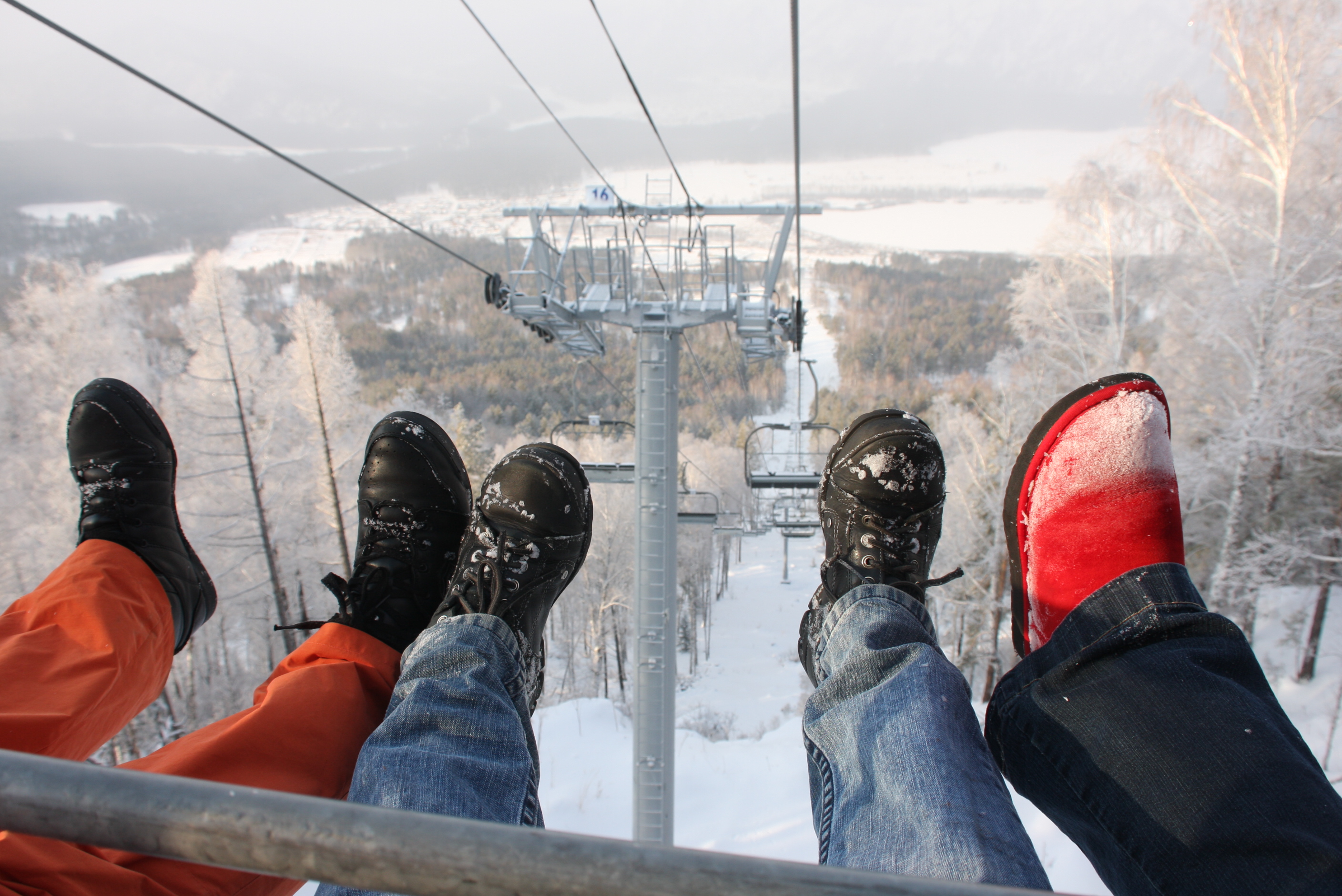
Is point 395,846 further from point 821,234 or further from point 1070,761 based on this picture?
point 821,234

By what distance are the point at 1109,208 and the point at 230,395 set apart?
11973mm

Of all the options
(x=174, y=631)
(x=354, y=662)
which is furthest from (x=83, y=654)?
(x=354, y=662)

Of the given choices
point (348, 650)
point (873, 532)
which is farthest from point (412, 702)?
point (873, 532)

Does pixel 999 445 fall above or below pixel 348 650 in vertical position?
below

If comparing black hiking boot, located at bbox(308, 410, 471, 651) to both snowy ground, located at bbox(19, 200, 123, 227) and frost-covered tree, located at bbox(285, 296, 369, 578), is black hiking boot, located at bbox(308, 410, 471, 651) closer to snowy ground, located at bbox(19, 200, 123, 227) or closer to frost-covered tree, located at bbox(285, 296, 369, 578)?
frost-covered tree, located at bbox(285, 296, 369, 578)

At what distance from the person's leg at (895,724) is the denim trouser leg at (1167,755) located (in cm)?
11

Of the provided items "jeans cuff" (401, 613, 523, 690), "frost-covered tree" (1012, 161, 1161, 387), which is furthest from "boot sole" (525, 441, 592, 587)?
"frost-covered tree" (1012, 161, 1161, 387)

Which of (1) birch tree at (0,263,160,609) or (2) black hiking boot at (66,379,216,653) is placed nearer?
(2) black hiking boot at (66,379,216,653)

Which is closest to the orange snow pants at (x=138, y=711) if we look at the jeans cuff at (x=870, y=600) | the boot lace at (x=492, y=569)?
the boot lace at (x=492, y=569)

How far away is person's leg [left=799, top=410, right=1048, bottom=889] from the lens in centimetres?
87

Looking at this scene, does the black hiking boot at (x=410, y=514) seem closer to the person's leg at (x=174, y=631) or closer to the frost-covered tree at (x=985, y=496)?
the person's leg at (x=174, y=631)

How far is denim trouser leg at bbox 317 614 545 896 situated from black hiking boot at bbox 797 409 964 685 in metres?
0.80

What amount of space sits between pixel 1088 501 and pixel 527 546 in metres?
1.41

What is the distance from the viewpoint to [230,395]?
820cm
